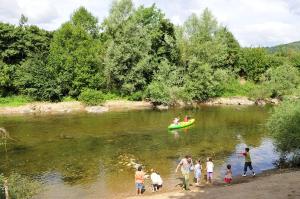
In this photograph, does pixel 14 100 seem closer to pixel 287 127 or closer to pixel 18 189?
pixel 18 189

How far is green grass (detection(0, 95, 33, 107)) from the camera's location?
6344 centimetres

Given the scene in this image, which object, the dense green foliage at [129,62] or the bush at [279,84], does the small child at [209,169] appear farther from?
the bush at [279,84]

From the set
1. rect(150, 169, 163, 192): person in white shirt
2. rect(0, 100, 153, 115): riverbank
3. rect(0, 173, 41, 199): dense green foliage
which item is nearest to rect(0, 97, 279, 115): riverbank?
rect(0, 100, 153, 115): riverbank

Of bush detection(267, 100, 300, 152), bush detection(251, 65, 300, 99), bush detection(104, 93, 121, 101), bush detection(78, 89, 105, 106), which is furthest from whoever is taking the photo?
bush detection(251, 65, 300, 99)

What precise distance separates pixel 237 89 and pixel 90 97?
29.8 metres

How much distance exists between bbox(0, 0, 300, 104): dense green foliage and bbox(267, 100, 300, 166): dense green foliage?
1487 inches

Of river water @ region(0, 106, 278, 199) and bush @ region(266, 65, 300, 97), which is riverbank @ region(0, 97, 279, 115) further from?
river water @ region(0, 106, 278, 199)

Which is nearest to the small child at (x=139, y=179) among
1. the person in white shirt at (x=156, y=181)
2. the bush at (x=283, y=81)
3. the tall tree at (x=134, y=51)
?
the person in white shirt at (x=156, y=181)

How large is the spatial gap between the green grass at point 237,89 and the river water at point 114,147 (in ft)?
56.5

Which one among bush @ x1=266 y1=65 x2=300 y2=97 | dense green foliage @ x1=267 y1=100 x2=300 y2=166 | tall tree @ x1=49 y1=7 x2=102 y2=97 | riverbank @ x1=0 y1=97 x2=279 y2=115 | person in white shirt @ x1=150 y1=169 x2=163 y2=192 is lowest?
person in white shirt @ x1=150 y1=169 x2=163 y2=192

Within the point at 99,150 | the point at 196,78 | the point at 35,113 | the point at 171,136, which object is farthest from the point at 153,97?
the point at 99,150

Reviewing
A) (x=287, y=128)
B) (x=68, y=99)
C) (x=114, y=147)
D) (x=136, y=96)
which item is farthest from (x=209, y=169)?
(x=68, y=99)

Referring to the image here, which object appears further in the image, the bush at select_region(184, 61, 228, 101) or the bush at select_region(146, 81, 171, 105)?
the bush at select_region(184, 61, 228, 101)

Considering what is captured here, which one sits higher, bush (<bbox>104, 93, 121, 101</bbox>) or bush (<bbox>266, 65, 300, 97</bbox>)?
bush (<bbox>266, 65, 300, 97</bbox>)
